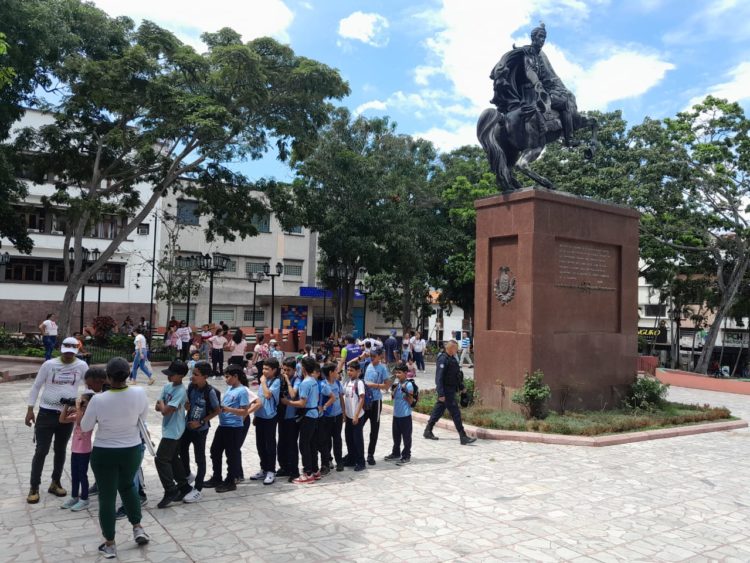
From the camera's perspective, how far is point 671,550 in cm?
558

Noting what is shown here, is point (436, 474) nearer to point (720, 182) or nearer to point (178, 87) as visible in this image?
point (178, 87)

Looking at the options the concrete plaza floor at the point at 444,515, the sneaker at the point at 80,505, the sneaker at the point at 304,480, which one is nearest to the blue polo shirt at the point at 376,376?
the concrete plaza floor at the point at 444,515

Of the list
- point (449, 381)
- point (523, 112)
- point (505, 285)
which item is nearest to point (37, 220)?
point (523, 112)

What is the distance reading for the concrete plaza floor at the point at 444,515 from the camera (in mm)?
5422

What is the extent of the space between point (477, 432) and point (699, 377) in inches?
617

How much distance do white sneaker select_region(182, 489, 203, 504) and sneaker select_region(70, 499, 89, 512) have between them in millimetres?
976

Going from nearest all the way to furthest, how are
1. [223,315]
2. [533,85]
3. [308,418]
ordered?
[308,418] → [533,85] → [223,315]

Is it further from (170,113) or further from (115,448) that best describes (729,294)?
(115,448)

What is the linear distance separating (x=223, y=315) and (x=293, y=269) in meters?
5.98

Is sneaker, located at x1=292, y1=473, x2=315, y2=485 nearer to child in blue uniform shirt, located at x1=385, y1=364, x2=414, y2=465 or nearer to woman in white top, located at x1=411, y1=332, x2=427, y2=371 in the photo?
child in blue uniform shirt, located at x1=385, y1=364, x2=414, y2=465

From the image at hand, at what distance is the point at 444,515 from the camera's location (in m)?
6.45

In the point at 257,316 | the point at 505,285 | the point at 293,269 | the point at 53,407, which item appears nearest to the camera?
the point at 53,407

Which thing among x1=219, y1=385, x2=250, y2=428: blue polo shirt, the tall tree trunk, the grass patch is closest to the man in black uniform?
the grass patch

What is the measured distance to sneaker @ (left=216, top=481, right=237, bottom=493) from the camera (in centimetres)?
716
